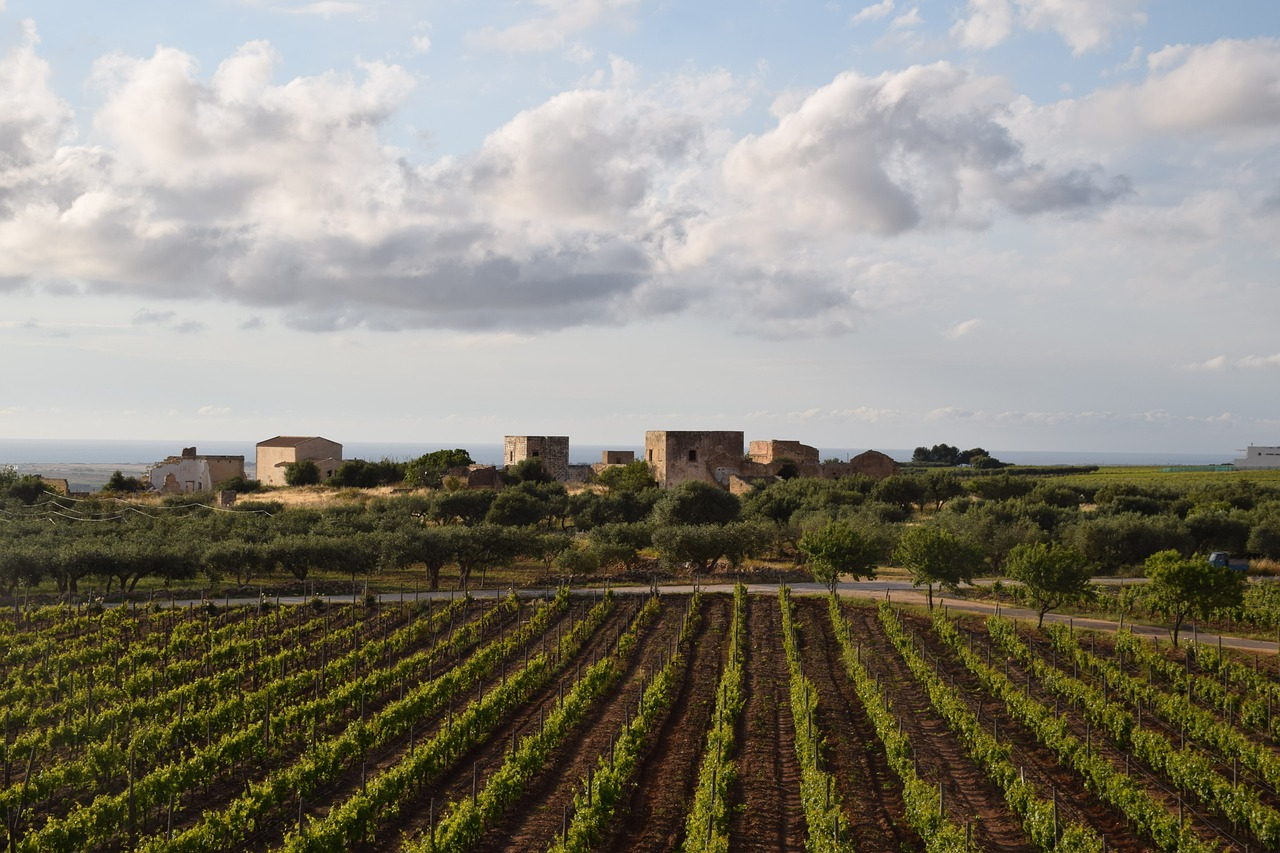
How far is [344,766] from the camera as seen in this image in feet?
60.5

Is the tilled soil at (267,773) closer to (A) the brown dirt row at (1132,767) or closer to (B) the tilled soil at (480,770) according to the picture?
(B) the tilled soil at (480,770)

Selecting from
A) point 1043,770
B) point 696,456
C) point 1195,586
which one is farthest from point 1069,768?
point 696,456

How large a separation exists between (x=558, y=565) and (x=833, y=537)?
11.9 m

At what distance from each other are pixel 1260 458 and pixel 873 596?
4222 inches

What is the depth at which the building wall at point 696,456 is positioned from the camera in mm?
65812

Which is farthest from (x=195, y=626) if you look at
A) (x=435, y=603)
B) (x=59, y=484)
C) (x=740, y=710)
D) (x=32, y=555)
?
(x=59, y=484)

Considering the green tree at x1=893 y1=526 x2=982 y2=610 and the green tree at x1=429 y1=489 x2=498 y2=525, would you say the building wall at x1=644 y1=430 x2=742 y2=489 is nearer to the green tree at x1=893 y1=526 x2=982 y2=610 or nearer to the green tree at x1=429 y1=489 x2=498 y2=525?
the green tree at x1=429 y1=489 x2=498 y2=525

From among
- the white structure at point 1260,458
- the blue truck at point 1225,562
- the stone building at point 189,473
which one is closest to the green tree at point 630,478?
the blue truck at point 1225,562

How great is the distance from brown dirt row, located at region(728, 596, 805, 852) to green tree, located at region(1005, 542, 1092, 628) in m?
8.37

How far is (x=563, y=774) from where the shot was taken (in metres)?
17.8

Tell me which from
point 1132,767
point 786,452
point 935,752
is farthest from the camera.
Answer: point 786,452

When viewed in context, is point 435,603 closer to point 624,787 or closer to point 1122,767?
point 624,787

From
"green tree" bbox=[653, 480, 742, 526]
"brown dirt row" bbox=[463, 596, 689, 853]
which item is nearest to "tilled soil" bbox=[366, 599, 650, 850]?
"brown dirt row" bbox=[463, 596, 689, 853]

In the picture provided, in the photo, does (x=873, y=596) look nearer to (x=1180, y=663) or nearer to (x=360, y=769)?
(x=1180, y=663)
